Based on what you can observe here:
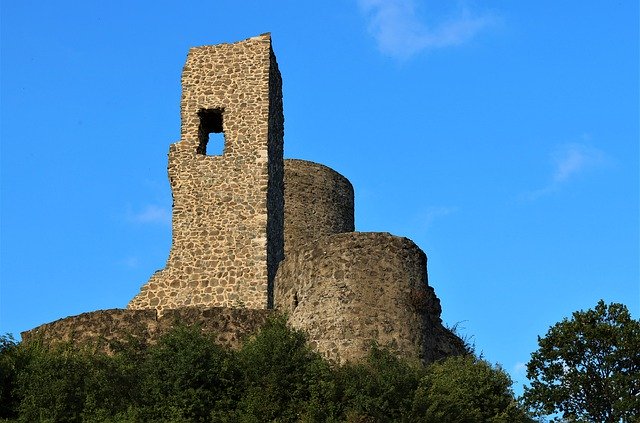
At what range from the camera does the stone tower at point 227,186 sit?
26062 mm

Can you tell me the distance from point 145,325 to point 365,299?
4.52 metres

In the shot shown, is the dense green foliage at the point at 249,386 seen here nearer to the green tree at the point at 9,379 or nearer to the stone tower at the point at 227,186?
the green tree at the point at 9,379

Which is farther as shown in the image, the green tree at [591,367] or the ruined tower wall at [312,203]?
the ruined tower wall at [312,203]

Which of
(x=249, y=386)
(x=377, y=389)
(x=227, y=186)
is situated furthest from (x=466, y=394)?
(x=227, y=186)

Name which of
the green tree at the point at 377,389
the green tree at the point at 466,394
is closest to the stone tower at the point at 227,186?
the green tree at the point at 466,394

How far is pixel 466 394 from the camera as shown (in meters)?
19.4

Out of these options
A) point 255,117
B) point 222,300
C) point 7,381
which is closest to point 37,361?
point 7,381

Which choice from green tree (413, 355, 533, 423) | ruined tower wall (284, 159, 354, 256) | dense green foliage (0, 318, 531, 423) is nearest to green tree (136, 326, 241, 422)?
dense green foliage (0, 318, 531, 423)

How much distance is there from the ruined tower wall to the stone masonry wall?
15566mm

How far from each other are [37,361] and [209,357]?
321 centimetres

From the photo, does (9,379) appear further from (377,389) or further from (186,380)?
(377,389)

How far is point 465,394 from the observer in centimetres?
1941

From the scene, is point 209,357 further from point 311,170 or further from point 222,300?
point 311,170

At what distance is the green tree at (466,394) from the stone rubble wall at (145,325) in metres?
3.71
